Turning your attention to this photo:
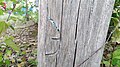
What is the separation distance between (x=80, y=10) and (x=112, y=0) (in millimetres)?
135

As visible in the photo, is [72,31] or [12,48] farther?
[12,48]

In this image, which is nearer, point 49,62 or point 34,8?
point 49,62

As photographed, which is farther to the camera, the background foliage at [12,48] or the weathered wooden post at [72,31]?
the background foliage at [12,48]

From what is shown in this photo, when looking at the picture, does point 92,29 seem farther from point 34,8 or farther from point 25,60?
point 34,8

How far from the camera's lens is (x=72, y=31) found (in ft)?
3.01

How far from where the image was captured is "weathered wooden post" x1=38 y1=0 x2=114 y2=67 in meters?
0.87

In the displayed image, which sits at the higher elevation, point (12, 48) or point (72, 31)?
point (72, 31)

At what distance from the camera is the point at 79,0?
0.85 meters

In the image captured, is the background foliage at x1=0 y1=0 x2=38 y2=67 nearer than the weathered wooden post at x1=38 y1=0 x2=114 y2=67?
No

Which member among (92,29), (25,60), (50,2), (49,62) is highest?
(50,2)

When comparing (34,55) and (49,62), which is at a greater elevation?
(49,62)

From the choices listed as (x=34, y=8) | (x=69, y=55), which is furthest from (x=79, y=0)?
(x=34, y=8)

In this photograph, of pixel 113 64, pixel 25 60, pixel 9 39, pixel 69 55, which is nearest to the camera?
pixel 69 55

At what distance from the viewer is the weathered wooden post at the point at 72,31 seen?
2.86 ft
